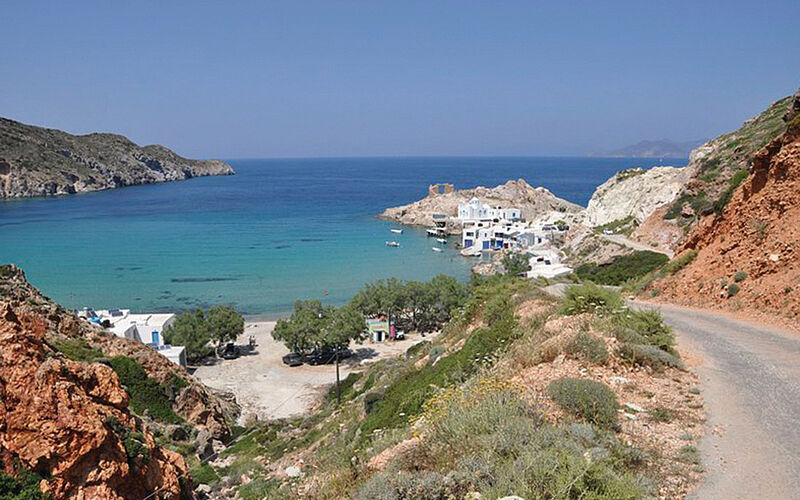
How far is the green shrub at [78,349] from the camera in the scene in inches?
637

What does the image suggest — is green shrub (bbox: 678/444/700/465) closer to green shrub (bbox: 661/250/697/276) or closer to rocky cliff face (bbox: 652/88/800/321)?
rocky cliff face (bbox: 652/88/800/321)

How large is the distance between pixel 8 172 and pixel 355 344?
439 feet

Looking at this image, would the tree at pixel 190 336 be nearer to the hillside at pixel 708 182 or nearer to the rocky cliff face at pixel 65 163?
the hillside at pixel 708 182

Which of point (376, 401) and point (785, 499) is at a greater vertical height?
point (785, 499)

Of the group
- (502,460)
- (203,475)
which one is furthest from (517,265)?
(502,460)

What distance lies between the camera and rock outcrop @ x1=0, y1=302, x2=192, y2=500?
8680 millimetres

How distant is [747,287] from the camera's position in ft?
39.8

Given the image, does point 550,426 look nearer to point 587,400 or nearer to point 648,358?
A: point 587,400

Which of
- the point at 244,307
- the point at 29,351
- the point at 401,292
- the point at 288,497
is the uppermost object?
the point at 29,351

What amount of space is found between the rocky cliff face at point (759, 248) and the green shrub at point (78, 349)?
57.8ft

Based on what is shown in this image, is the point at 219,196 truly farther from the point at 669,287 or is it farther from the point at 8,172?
the point at 669,287

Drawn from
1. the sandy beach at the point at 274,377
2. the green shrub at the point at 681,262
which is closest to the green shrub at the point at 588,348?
the green shrub at the point at 681,262

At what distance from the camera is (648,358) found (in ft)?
27.0

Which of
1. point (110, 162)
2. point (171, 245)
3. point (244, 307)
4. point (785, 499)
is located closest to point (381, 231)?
point (171, 245)
